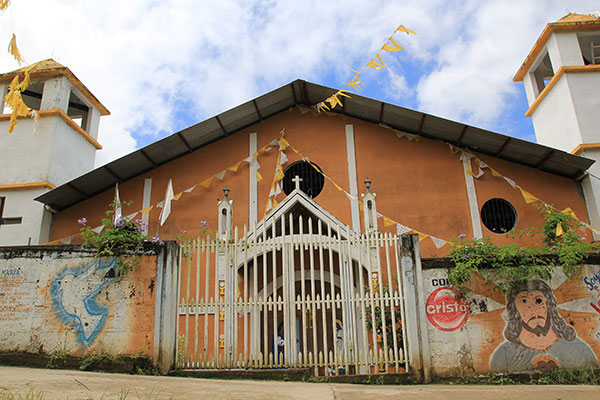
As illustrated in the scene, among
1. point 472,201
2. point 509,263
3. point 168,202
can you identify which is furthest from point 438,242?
point 168,202

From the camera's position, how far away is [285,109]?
13758mm

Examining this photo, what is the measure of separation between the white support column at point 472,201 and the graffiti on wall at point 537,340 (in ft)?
13.1

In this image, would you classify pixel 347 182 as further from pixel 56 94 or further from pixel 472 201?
pixel 56 94

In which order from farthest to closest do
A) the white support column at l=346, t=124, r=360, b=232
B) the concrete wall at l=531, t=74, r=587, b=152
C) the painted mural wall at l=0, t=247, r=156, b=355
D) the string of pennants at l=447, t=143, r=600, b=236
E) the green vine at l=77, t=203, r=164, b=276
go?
the concrete wall at l=531, t=74, r=587, b=152, the white support column at l=346, t=124, r=360, b=232, the string of pennants at l=447, t=143, r=600, b=236, the green vine at l=77, t=203, r=164, b=276, the painted mural wall at l=0, t=247, r=156, b=355

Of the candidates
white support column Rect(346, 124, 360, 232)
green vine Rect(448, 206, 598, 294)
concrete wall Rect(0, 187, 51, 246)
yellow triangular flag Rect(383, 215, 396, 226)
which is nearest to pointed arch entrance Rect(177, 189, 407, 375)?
green vine Rect(448, 206, 598, 294)

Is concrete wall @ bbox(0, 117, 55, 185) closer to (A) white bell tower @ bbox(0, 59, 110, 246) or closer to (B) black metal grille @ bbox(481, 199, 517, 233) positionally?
(A) white bell tower @ bbox(0, 59, 110, 246)

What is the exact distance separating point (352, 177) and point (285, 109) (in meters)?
2.70

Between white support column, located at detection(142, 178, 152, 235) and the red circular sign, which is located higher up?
white support column, located at detection(142, 178, 152, 235)

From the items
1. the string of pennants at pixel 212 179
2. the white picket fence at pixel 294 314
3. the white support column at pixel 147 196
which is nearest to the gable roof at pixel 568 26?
the string of pennants at pixel 212 179

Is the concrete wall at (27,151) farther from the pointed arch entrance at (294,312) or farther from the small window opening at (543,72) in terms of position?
the small window opening at (543,72)

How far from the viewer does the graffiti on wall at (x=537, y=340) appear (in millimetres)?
7488

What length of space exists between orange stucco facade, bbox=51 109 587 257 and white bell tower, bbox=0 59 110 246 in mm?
737

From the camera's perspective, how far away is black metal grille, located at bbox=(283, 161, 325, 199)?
12734 millimetres

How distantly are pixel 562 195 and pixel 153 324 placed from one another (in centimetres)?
943
